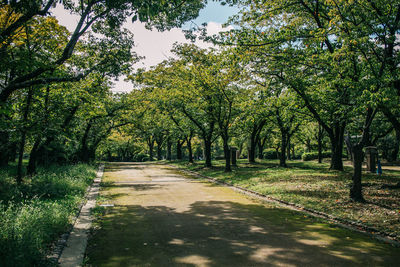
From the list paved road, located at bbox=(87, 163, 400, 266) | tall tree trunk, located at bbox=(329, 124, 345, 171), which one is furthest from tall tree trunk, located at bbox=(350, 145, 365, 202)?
tall tree trunk, located at bbox=(329, 124, 345, 171)

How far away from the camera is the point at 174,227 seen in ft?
22.1

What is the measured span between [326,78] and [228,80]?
808 centimetres

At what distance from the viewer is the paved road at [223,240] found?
472 cm

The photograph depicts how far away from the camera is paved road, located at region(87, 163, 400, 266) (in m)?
4.72

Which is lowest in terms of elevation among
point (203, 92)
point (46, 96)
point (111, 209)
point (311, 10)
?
point (111, 209)

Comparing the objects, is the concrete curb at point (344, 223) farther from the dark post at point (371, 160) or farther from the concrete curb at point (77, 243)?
the dark post at point (371, 160)

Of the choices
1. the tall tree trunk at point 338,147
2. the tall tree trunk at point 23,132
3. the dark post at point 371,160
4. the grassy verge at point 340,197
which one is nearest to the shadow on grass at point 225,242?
the grassy verge at point 340,197

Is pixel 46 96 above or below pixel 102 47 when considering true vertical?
below

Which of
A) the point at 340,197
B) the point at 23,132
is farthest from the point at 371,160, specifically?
the point at 23,132

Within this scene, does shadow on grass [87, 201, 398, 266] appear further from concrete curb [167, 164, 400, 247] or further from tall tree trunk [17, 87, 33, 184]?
tall tree trunk [17, 87, 33, 184]

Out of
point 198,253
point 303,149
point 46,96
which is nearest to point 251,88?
point 46,96

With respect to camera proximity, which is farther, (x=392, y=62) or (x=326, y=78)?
(x=326, y=78)

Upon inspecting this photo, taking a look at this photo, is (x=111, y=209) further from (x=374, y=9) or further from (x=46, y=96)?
(x=374, y=9)

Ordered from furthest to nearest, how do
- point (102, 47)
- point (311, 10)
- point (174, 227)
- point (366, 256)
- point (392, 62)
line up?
point (102, 47) → point (311, 10) → point (392, 62) → point (174, 227) → point (366, 256)
